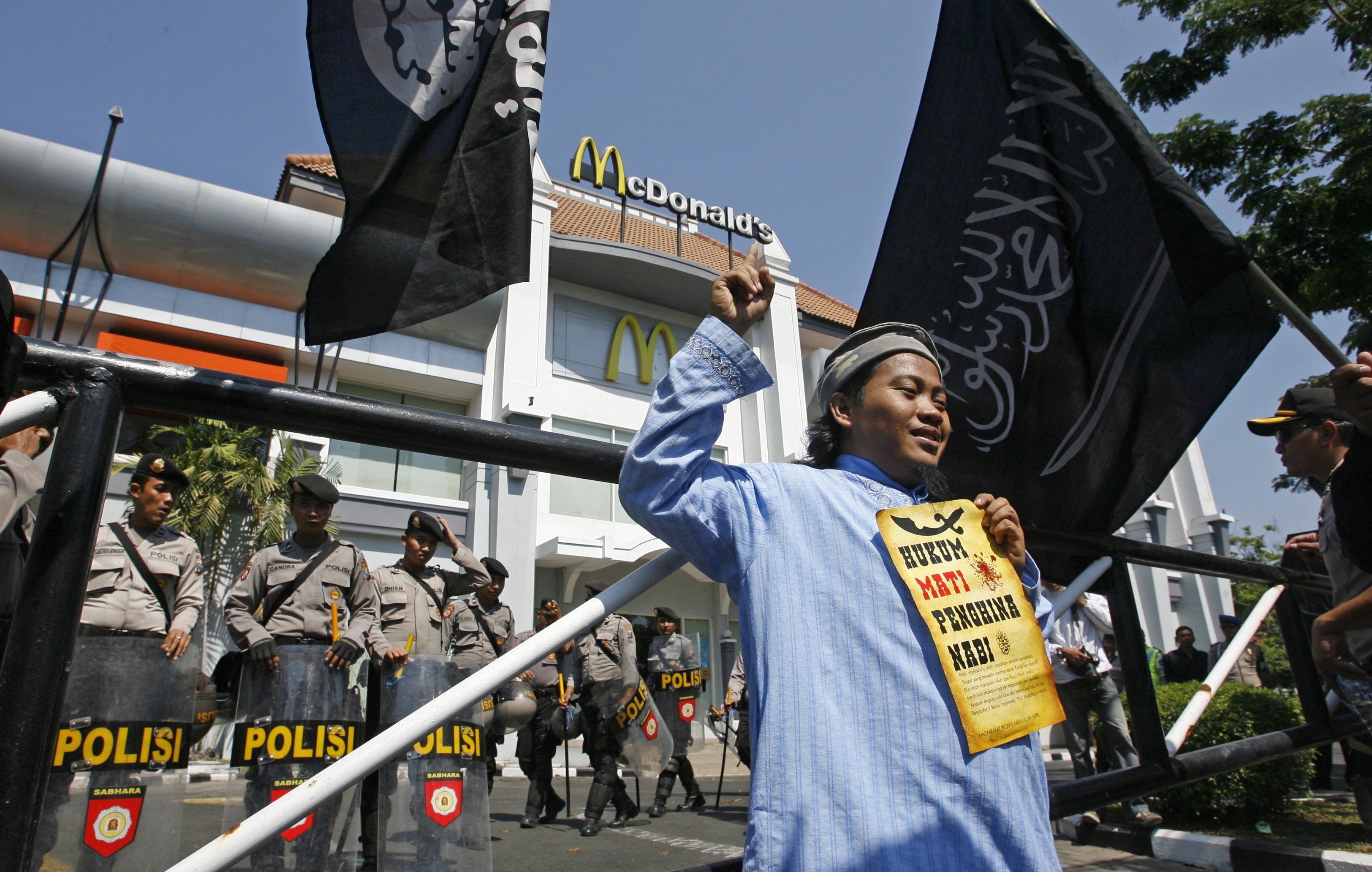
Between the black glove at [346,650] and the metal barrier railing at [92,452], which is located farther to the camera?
the black glove at [346,650]

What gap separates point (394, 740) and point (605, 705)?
638 cm

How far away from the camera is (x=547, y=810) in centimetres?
674

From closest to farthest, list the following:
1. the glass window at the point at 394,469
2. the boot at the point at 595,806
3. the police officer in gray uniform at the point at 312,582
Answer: the police officer in gray uniform at the point at 312,582, the boot at the point at 595,806, the glass window at the point at 394,469

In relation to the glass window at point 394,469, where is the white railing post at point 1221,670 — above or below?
below

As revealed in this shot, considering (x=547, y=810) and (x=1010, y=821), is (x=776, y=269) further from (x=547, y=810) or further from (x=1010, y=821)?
(x=1010, y=821)

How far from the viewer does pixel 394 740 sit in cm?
109

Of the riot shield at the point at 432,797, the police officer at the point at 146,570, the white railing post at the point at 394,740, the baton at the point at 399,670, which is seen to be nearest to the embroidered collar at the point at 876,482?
the white railing post at the point at 394,740

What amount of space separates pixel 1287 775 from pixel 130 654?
599cm

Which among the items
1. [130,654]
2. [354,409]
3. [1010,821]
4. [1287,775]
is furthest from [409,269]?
[1287,775]

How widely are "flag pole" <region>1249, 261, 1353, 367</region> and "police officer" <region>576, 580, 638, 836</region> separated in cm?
476

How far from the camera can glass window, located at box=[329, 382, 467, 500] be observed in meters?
13.5

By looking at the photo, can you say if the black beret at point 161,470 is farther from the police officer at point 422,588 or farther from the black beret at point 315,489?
the police officer at point 422,588

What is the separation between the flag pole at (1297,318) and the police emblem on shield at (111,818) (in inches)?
127

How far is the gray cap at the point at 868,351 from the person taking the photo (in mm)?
1635
